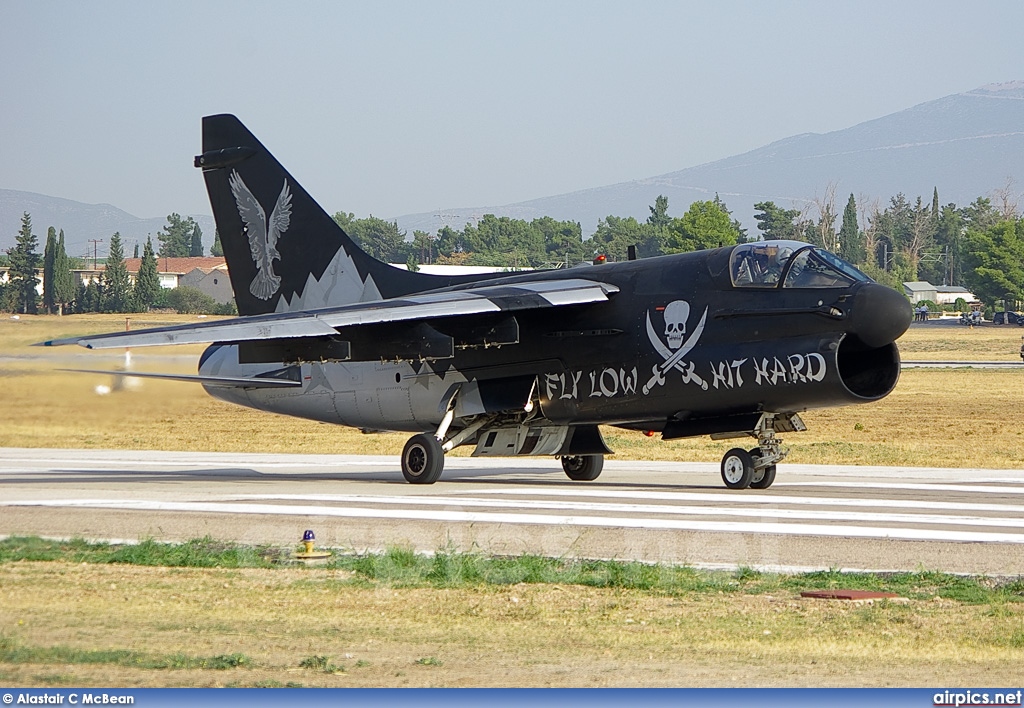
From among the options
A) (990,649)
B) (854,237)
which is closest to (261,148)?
(990,649)

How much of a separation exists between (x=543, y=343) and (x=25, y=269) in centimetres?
7024

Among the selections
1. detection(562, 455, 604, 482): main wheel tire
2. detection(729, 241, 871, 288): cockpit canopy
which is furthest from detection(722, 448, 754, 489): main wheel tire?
detection(562, 455, 604, 482): main wheel tire

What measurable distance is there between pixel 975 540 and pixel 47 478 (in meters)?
15.5

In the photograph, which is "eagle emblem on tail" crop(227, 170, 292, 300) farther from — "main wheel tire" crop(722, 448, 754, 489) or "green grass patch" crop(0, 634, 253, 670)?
"green grass patch" crop(0, 634, 253, 670)

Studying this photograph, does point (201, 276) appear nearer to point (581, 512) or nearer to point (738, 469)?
point (738, 469)

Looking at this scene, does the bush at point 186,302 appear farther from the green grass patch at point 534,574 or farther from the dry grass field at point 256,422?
the green grass patch at point 534,574

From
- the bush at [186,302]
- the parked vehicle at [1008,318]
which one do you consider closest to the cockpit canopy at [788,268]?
the bush at [186,302]

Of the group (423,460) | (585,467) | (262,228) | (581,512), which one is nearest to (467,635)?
(581,512)

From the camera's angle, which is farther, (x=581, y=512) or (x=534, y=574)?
(x=581, y=512)

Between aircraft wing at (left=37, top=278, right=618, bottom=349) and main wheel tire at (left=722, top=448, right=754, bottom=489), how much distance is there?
10.2ft

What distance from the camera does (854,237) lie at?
180 metres

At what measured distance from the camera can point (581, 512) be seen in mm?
15867

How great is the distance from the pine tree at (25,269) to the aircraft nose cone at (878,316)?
27.8 metres

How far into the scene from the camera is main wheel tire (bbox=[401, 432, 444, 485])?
20.4 metres
